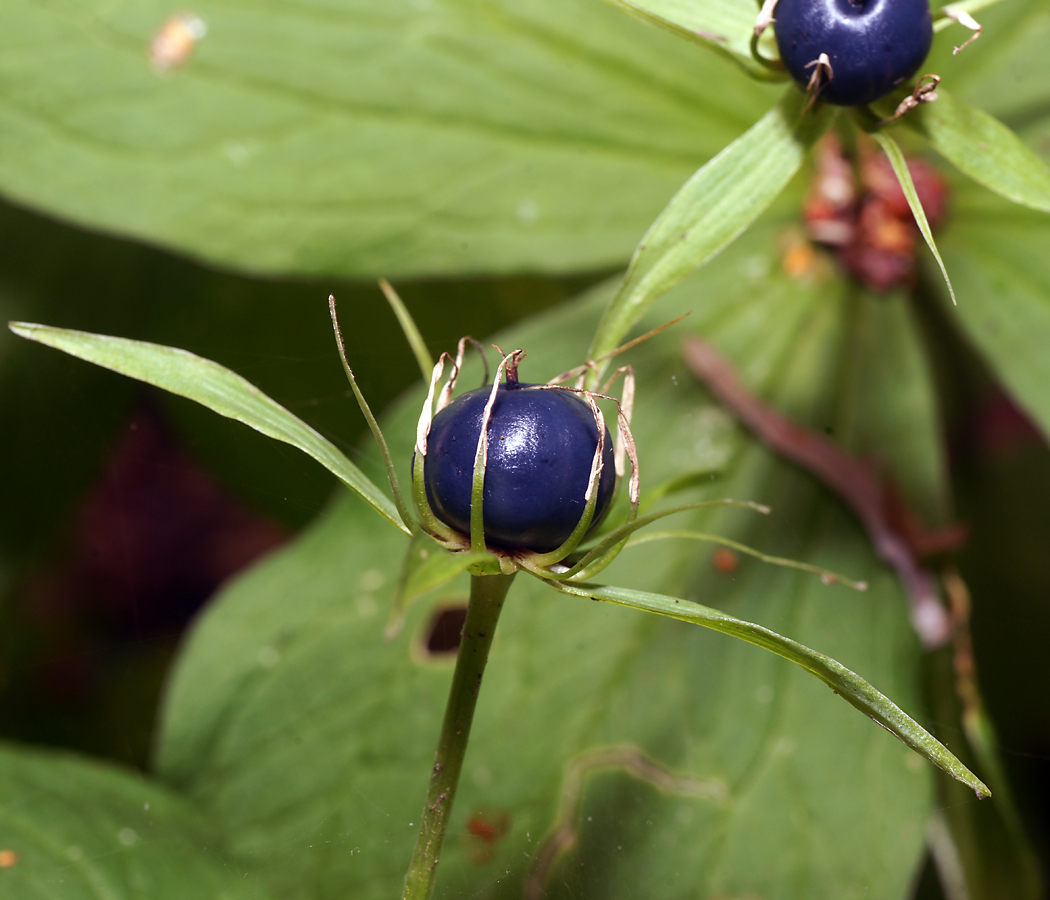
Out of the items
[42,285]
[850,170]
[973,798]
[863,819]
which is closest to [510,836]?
[863,819]

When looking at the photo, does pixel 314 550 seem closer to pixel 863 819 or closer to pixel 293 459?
pixel 293 459

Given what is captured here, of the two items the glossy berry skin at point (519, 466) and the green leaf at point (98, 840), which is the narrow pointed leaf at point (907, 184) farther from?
the green leaf at point (98, 840)

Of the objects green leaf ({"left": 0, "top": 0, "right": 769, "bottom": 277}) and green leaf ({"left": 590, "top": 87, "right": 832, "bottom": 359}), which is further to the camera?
green leaf ({"left": 0, "top": 0, "right": 769, "bottom": 277})

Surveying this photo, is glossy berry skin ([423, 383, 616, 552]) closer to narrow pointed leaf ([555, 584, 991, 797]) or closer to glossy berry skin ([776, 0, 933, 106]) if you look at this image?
narrow pointed leaf ([555, 584, 991, 797])

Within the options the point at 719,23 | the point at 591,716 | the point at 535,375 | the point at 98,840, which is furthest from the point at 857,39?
the point at 98,840

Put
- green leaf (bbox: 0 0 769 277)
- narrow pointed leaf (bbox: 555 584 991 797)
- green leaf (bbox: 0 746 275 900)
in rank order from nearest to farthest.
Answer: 1. narrow pointed leaf (bbox: 555 584 991 797)
2. green leaf (bbox: 0 746 275 900)
3. green leaf (bbox: 0 0 769 277)

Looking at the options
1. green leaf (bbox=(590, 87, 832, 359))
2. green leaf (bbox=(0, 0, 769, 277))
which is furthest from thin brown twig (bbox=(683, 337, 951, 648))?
green leaf (bbox=(590, 87, 832, 359))

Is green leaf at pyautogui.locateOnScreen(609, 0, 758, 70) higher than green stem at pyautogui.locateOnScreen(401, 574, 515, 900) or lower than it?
higher

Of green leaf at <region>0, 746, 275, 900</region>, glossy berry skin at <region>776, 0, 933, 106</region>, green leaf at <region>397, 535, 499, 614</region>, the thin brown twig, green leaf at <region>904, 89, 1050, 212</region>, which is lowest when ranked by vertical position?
green leaf at <region>0, 746, 275, 900</region>
